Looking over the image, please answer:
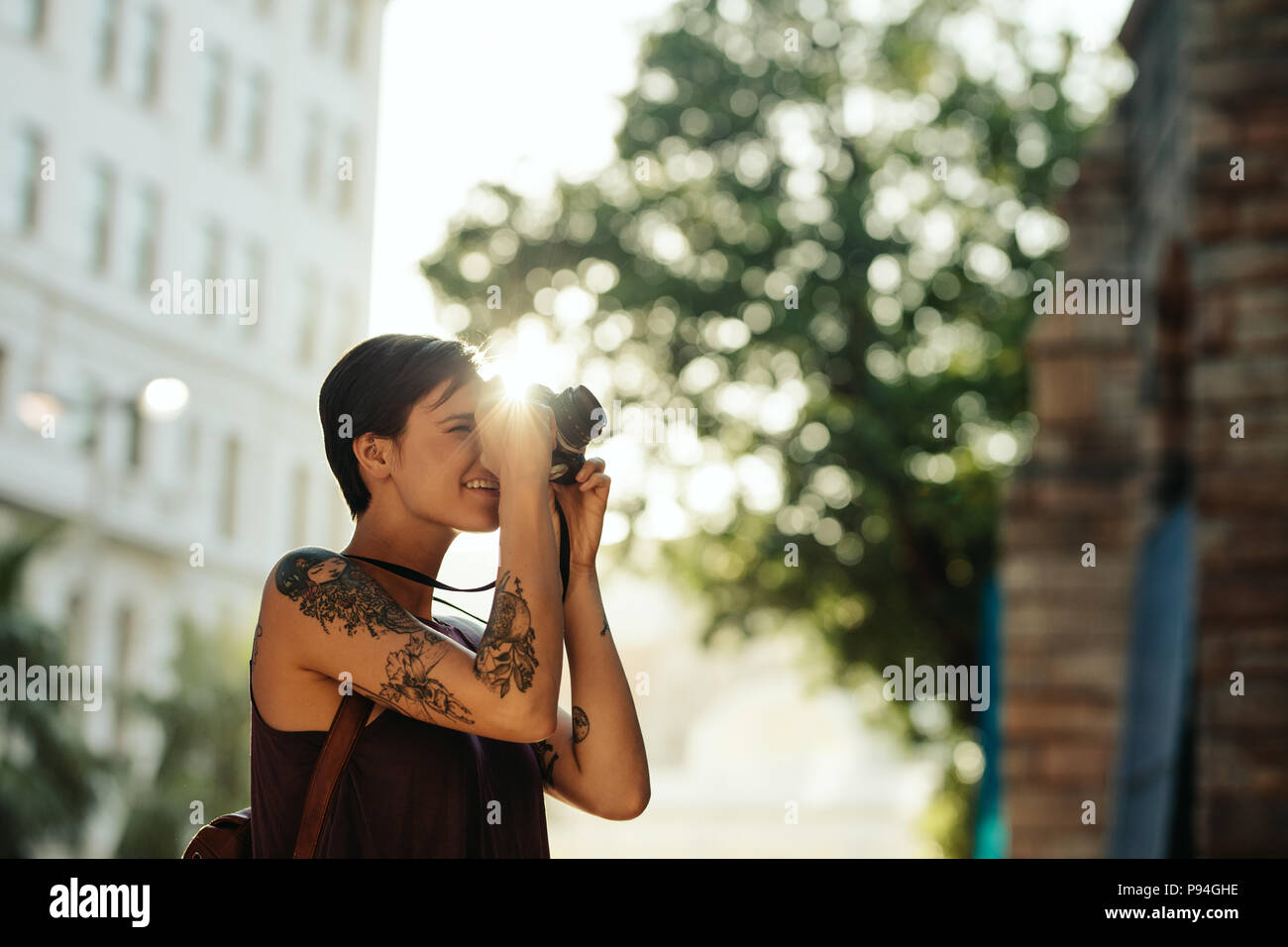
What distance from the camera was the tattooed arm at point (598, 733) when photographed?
2.52 meters

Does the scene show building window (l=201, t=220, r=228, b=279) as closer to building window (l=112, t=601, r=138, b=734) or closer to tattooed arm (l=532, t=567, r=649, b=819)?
building window (l=112, t=601, r=138, b=734)

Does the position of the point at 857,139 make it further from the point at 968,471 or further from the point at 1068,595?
the point at 1068,595

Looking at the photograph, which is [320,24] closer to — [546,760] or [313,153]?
[313,153]

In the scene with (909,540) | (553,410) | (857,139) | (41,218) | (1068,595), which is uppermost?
(41,218)

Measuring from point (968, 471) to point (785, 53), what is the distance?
5.99 metres

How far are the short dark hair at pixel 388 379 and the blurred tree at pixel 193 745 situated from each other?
19619 millimetres

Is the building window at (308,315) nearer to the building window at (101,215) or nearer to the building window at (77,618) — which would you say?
the building window at (101,215)

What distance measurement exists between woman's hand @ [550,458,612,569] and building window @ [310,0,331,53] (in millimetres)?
39977

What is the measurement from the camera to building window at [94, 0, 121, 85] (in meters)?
34.8

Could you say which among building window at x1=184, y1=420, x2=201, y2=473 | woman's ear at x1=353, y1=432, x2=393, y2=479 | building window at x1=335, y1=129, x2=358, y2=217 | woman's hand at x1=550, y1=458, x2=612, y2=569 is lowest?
woman's hand at x1=550, y1=458, x2=612, y2=569

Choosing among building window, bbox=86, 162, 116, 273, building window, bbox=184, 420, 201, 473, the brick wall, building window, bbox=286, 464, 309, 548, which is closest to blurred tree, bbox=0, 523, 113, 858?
the brick wall

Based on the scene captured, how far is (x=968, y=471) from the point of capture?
1969cm
